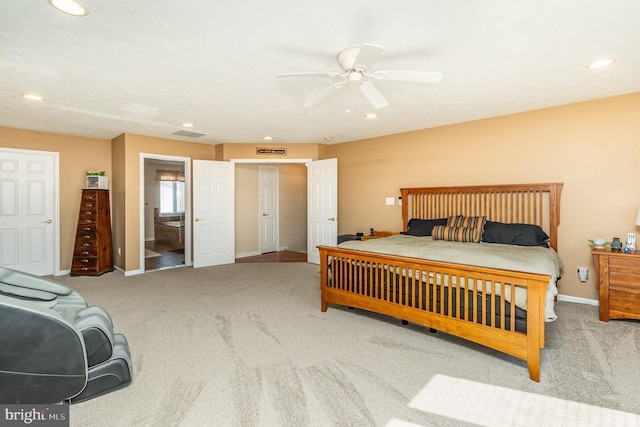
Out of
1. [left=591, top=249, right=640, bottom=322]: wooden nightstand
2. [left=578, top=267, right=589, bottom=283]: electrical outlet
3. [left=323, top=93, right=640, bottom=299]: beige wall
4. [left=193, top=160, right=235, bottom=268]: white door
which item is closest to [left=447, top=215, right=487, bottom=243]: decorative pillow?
[left=323, top=93, right=640, bottom=299]: beige wall

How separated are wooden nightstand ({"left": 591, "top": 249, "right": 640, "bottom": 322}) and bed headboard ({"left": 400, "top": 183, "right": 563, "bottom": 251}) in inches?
27.6

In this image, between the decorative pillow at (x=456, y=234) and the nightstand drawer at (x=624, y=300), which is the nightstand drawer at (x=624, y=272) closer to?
the nightstand drawer at (x=624, y=300)

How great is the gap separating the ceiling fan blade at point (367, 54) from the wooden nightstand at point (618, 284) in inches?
123

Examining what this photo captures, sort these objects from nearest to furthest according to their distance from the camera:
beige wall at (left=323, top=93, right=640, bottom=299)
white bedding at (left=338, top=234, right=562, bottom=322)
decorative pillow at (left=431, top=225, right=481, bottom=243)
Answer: white bedding at (left=338, top=234, right=562, bottom=322) < beige wall at (left=323, top=93, right=640, bottom=299) < decorative pillow at (left=431, top=225, right=481, bottom=243)

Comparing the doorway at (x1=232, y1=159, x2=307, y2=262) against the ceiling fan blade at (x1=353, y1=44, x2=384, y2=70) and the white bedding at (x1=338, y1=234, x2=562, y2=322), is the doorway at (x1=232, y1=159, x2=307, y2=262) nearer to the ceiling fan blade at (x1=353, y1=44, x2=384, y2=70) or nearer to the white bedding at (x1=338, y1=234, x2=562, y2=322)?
the white bedding at (x1=338, y1=234, x2=562, y2=322)

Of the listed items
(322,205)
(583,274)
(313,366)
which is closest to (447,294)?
(313,366)

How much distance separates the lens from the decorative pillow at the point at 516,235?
3.72 meters

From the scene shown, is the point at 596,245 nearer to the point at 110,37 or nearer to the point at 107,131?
the point at 110,37

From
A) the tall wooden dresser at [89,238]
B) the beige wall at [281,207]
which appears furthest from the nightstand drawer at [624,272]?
the tall wooden dresser at [89,238]

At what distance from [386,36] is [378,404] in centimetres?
250

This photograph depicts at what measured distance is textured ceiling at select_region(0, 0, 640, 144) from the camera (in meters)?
2.00

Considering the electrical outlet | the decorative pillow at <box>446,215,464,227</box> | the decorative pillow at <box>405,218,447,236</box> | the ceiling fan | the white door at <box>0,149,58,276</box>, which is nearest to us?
the ceiling fan

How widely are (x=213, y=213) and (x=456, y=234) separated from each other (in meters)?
4.40

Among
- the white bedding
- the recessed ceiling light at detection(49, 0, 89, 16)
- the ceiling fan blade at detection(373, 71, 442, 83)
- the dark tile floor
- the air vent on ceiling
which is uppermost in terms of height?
the air vent on ceiling
